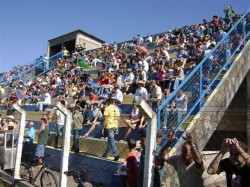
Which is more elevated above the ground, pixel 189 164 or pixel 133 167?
pixel 189 164

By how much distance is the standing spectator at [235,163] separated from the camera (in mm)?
3295

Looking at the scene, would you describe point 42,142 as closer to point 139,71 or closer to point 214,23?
point 139,71

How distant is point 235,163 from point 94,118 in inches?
286

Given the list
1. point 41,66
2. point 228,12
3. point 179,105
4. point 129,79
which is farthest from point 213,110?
point 41,66

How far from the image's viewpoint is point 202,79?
809 cm

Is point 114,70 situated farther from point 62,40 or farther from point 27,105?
point 62,40

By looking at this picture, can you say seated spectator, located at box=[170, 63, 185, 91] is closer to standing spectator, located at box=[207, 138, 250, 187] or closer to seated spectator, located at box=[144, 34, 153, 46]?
standing spectator, located at box=[207, 138, 250, 187]

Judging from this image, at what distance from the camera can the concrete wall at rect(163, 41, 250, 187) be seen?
5.69m

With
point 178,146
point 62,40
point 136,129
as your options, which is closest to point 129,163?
point 178,146

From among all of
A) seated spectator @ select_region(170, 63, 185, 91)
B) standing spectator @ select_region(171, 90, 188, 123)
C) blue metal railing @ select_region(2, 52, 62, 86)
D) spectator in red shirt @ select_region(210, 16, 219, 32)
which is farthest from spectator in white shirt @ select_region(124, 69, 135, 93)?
blue metal railing @ select_region(2, 52, 62, 86)

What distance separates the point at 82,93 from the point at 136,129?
703 centimetres

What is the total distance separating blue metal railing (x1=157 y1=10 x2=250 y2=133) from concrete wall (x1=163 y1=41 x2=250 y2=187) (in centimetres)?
22

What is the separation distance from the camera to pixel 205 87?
25.9 feet

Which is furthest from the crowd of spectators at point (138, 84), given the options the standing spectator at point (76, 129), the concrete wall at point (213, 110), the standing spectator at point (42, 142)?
the standing spectator at point (42, 142)
